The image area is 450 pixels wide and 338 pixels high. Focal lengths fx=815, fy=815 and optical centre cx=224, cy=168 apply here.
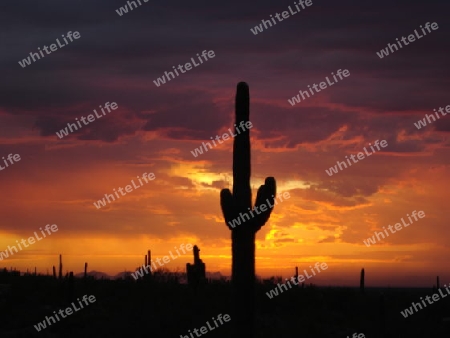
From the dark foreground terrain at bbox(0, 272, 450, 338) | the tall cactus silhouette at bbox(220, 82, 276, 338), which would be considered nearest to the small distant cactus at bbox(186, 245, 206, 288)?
the dark foreground terrain at bbox(0, 272, 450, 338)

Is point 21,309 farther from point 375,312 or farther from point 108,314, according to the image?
point 375,312

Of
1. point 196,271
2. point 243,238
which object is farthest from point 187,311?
point 243,238

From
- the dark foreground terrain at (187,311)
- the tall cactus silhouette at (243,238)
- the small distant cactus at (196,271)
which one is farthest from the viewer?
the small distant cactus at (196,271)

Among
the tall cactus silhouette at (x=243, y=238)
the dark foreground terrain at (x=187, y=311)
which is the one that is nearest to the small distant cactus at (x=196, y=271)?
the dark foreground terrain at (x=187, y=311)

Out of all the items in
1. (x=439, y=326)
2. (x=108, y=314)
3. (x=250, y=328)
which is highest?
(x=108, y=314)

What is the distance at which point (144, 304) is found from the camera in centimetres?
3089

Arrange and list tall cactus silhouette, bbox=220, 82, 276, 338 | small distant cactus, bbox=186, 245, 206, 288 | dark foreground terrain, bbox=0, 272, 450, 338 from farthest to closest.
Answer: small distant cactus, bbox=186, 245, 206, 288 < dark foreground terrain, bbox=0, 272, 450, 338 < tall cactus silhouette, bbox=220, 82, 276, 338

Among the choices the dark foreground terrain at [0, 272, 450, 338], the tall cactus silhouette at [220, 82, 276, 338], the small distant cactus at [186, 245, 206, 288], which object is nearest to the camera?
the tall cactus silhouette at [220, 82, 276, 338]

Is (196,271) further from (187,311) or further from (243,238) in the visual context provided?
(243,238)

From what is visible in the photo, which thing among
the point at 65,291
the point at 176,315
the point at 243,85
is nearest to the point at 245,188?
the point at 243,85

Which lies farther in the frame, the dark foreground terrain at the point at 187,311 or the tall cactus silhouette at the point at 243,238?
the dark foreground terrain at the point at 187,311

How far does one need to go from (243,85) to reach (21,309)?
613 inches

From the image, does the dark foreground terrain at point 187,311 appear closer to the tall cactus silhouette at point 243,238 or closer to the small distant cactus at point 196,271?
the small distant cactus at point 196,271

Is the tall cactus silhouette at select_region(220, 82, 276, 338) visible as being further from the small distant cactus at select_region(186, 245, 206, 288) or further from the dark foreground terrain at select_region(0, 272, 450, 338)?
the small distant cactus at select_region(186, 245, 206, 288)
